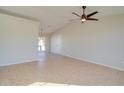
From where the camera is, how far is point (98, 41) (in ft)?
20.4

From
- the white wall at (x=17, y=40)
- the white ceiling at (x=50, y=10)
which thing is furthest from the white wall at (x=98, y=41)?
the white wall at (x=17, y=40)

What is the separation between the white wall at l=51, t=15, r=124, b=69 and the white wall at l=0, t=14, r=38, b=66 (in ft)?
9.13

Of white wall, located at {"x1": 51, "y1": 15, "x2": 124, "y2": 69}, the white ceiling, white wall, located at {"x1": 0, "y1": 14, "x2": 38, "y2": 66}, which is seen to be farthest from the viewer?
white wall, located at {"x1": 0, "y1": 14, "x2": 38, "y2": 66}

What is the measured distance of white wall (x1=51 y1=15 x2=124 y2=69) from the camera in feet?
17.1

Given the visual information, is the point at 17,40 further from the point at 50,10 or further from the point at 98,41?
the point at 98,41

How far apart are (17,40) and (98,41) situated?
4377mm

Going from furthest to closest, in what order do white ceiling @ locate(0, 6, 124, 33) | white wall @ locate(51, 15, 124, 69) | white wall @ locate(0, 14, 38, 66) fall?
white wall @ locate(0, 14, 38, 66)
white wall @ locate(51, 15, 124, 69)
white ceiling @ locate(0, 6, 124, 33)

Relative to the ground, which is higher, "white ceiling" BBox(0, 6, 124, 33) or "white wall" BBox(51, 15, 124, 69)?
"white ceiling" BBox(0, 6, 124, 33)

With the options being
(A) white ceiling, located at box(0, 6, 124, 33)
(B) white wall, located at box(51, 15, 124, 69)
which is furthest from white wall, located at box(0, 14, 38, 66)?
(B) white wall, located at box(51, 15, 124, 69)

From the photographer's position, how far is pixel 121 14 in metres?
5.09

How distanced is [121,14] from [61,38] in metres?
5.17

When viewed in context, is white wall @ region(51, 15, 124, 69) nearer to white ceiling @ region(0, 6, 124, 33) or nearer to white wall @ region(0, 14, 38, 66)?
white ceiling @ region(0, 6, 124, 33)
